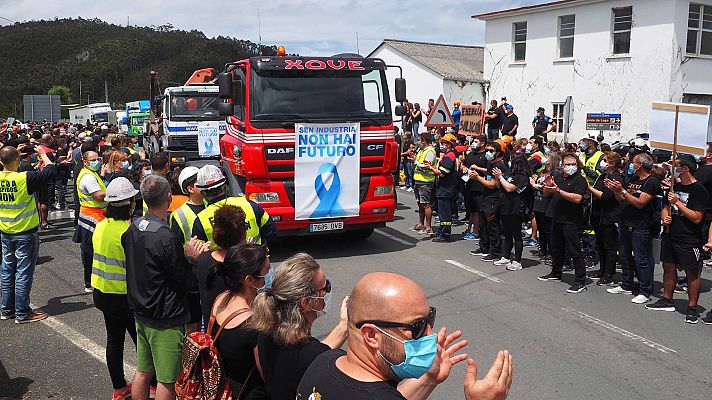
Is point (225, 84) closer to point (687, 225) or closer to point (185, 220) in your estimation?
point (185, 220)

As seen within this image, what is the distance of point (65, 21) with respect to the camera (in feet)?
458

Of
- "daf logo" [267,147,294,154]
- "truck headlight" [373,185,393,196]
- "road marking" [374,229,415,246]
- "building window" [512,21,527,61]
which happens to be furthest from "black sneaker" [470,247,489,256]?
"building window" [512,21,527,61]

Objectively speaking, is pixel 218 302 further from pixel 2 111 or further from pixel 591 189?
pixel 2 111

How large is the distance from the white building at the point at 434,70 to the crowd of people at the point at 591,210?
52.2ft

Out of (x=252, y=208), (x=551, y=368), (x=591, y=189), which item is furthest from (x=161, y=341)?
(x=591, y=189)

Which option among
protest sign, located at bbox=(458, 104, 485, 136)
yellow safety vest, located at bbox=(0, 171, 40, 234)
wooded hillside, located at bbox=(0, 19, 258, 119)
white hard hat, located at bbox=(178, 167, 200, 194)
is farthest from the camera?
wooded hillside, located at bbox=(0, 19, 258, 119)

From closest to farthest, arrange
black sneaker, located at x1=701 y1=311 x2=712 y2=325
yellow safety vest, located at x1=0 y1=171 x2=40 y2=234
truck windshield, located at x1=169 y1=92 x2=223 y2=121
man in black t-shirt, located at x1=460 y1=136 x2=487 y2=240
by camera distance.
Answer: yellow safety vest, located at x1=0 y1=171 x2=40 y2=234 < black sneaker, located at x1=701 y1=311 x2=712 y2=325 < man in black t-shirt, located at x1=460 y1=136 x2=487 y2=240 < truck windshield, located at x1=169 y1=92 x2=223 y2=121

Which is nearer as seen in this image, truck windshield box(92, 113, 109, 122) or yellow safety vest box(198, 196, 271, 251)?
yellow safety vest box(198, 196, 271, 251)

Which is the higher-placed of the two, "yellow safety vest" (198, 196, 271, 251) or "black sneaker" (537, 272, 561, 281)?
"yellow safety vest" (198, 196, 271, 251)

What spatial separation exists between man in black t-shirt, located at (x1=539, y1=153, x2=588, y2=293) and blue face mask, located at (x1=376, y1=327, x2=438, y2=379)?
264 inches

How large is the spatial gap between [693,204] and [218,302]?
5.98 meters

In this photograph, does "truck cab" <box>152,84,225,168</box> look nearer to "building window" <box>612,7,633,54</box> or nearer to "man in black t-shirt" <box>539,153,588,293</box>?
"man in black t-shirt" <box>539,153,588,293</box>

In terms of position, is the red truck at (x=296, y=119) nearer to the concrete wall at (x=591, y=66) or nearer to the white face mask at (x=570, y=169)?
the white face mask at (x=570, y=169)

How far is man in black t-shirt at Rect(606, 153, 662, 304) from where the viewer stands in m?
7.84
